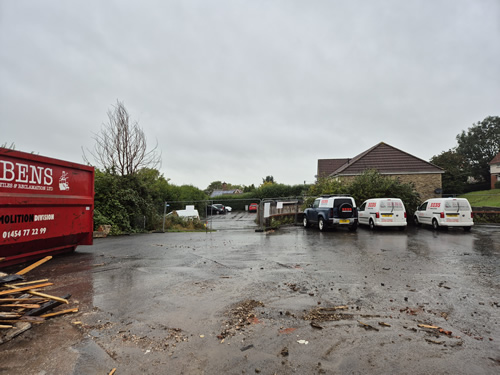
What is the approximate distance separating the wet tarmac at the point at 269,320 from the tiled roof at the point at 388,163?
72.5 feet

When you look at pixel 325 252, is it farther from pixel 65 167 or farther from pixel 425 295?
pixel 65 167

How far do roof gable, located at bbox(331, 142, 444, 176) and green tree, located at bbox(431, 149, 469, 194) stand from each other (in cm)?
2133

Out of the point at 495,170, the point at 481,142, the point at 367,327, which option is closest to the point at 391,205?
the point at 367,327

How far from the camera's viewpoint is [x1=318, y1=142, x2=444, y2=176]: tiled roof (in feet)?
93.4

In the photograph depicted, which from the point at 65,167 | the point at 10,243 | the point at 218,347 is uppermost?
the point at 65,167

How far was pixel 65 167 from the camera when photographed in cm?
849

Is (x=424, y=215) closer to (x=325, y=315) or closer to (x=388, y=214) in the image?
(x=388, y=214)

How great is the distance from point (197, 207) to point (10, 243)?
19948 mm

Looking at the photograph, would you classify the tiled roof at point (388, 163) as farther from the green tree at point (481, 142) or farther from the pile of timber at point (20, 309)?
the green tree at point (481, 142)

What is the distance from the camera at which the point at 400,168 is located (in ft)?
94.5

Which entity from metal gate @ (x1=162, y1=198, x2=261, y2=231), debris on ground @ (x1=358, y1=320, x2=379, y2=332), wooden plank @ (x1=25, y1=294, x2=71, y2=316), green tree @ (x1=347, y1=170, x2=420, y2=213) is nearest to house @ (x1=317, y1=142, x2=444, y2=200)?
green tree @ (x1=347, y1=170, x2=420, y2=213)

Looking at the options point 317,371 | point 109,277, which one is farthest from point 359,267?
point 109,277

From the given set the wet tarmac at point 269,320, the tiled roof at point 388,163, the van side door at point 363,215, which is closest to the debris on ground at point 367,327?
the wet tarmac at point 269,320

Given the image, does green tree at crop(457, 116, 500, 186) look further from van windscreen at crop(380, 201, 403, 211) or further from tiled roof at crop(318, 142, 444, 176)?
van windscreen at crop(380, 201, 403, 211)
